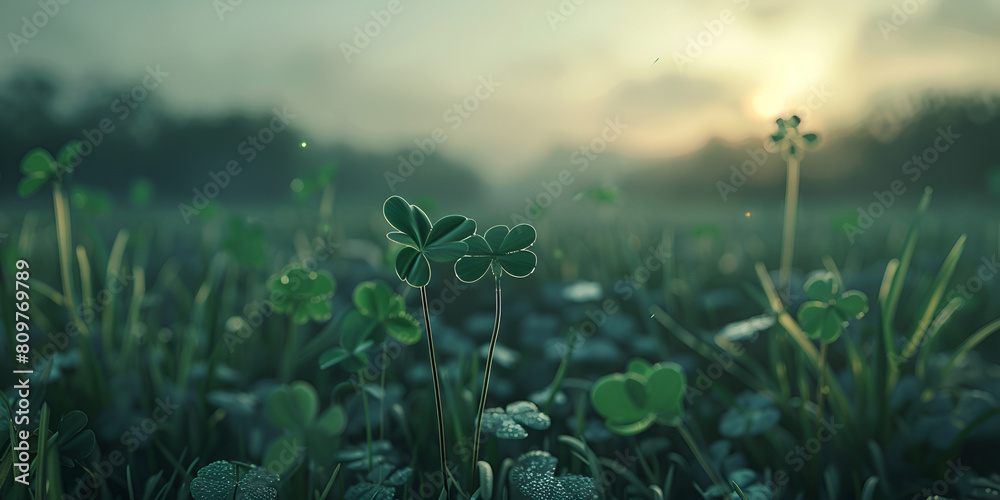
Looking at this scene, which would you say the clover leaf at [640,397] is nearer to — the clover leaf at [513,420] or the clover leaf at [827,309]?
the clover leaf at [513,420]

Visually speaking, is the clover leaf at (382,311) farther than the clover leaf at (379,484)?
Yes

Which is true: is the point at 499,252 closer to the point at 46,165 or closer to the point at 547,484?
the point at 547,484

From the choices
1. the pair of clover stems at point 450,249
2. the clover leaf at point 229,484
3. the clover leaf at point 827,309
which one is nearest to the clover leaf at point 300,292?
the clover leaf at point 229,484

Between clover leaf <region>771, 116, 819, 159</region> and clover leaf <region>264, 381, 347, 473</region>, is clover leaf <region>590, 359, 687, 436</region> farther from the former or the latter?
clover leaf <region>771, 116, 819, 159</region>

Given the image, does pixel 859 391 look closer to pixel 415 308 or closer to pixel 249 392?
pixel 415 308

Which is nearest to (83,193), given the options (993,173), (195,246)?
(195,246)

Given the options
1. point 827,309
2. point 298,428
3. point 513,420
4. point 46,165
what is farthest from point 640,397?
point 46,165
